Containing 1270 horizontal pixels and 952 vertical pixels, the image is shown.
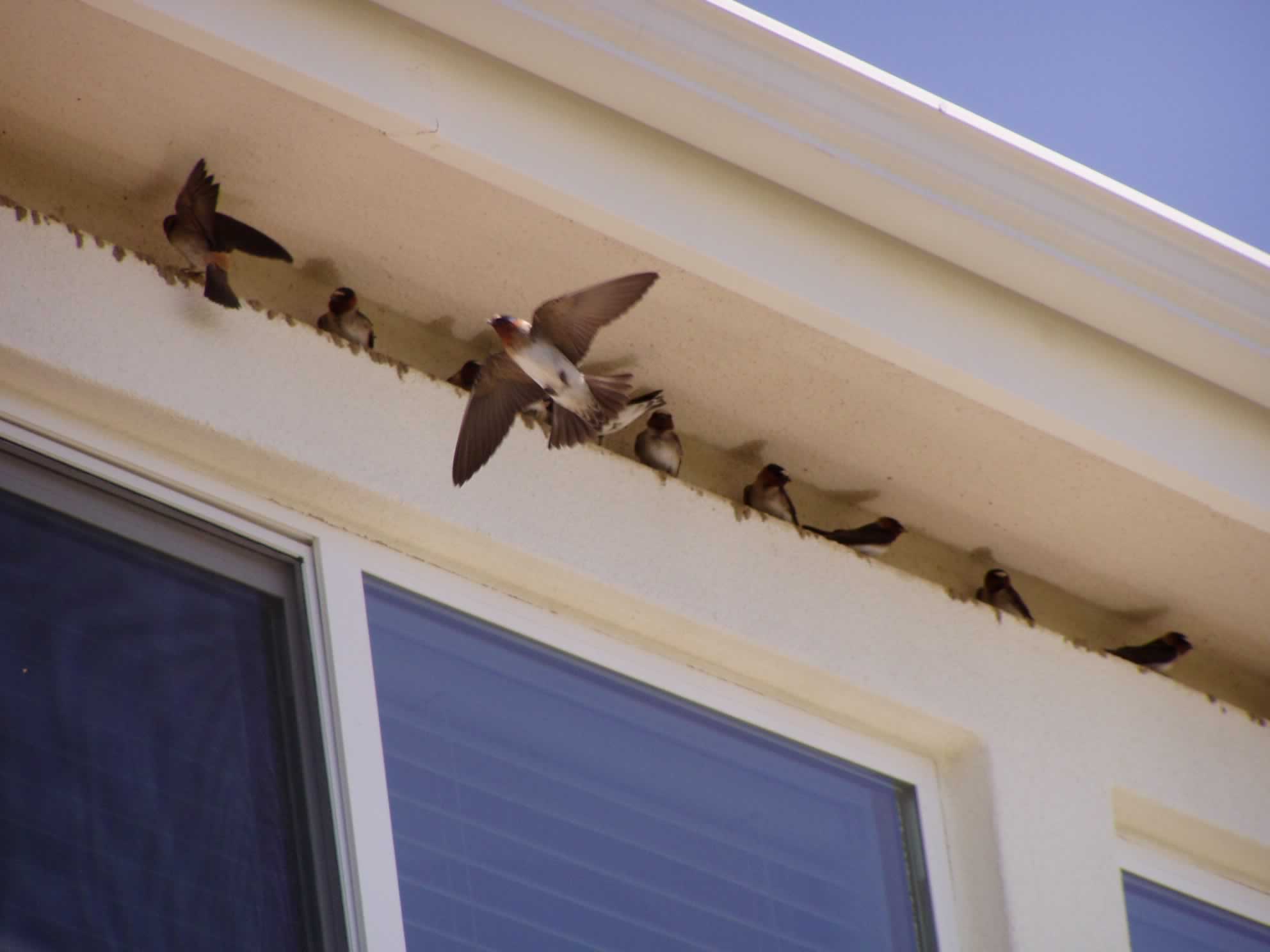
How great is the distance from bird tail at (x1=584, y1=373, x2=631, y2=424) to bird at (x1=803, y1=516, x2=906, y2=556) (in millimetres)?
478

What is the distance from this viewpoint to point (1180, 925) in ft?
13.4

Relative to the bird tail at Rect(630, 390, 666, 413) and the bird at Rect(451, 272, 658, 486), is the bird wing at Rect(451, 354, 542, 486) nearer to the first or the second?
the bird at Rect(451, 272, 658, 486)

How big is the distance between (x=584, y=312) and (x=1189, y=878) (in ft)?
5.90

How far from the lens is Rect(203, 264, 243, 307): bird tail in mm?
3619

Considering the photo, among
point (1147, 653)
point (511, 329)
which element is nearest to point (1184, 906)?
point (1147, 653)

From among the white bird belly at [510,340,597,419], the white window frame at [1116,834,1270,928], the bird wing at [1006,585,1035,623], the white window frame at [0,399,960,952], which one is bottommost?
the white window frame at [1116,834,1270,928]

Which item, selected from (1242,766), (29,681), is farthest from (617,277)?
(1242,766)

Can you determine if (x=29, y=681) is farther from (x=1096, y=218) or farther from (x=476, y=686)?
(x=1096, y=218)

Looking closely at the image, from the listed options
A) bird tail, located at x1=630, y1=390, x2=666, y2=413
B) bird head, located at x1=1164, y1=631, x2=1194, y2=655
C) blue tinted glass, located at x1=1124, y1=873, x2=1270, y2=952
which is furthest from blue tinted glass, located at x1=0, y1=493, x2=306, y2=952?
bird head, located at x1=1164, y1=631, x2=1194, y2=655

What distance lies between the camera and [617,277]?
3.79 metres

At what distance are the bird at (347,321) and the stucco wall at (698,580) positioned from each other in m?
0.13

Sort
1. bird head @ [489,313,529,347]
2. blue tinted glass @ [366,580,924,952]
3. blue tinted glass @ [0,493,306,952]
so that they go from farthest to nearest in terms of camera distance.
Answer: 1. bird head @ [489,313,529,347]
2. blue tinted glass @ [366,580,924,952]
3. blue tinted glass @ [0,493,306,952]

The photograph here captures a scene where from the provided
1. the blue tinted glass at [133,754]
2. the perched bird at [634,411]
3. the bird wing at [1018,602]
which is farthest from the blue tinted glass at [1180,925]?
the blue tinted glass at [133,754]

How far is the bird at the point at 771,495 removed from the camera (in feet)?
13.5
